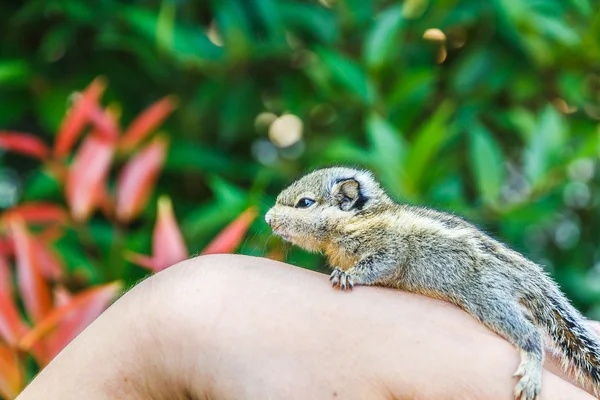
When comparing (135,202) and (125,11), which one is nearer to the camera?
(135,202)

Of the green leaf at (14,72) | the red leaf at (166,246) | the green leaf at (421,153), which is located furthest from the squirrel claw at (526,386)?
the green leaf at (14,72)

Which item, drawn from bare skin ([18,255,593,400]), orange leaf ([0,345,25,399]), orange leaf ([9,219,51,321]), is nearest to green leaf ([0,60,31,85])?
orange leaf ([9,219,51,321])

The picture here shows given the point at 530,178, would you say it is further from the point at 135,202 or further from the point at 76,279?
the point at 76,279

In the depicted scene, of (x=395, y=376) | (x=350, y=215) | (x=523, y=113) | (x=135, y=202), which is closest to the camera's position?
(x=395, y=376)

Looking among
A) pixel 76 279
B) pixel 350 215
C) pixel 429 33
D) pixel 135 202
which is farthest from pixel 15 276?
pixel 429 33

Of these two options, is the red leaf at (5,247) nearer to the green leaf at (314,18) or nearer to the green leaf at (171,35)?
the green leaf at (171,35)

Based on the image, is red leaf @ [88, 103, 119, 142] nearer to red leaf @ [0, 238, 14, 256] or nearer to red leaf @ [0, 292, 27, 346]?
red leaf @ [0, 238, 14, 256]

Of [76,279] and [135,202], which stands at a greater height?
[135,202]

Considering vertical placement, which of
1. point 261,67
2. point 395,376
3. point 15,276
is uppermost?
point 395,376
